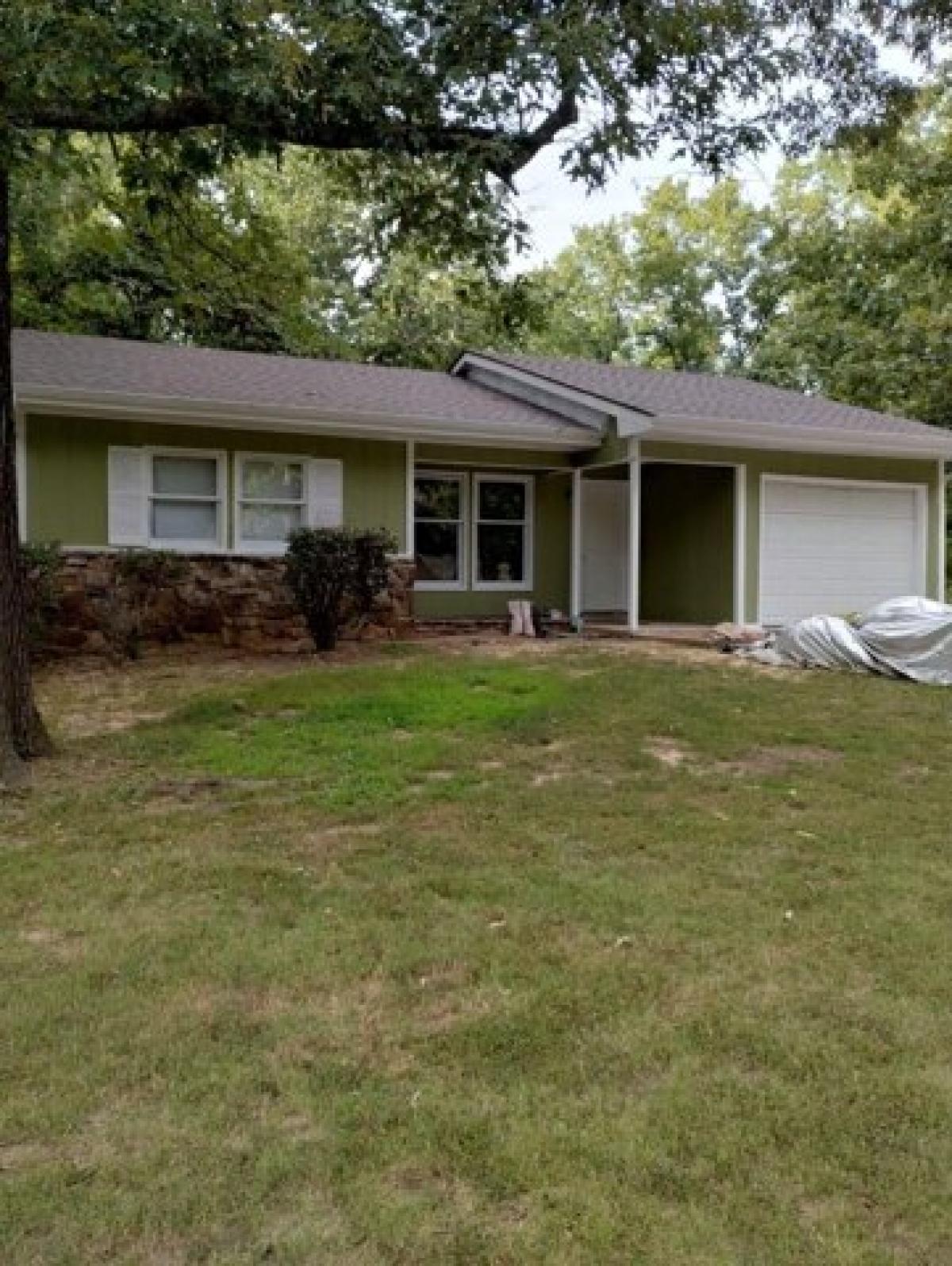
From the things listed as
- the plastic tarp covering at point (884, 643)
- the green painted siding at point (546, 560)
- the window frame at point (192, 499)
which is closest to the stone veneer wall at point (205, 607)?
the window frame at point (192, 499)

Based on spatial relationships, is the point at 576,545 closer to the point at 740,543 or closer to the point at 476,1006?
the point at 740,543

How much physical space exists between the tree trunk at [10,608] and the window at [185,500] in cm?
531

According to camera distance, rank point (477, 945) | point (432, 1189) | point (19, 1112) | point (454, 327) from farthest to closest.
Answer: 1. point (454, 327)
2. point (477, 945)
3. point (19, 1112)
4. point (432, 1189)

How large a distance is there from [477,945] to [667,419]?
956cm

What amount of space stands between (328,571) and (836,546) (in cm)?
689

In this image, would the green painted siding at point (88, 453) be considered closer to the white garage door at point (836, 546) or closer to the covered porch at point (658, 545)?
the covered porch at point (658, 545)

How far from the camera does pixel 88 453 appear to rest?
11.8 m

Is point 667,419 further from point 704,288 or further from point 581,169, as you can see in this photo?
point 704,288

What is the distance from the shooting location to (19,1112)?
2.93 meters

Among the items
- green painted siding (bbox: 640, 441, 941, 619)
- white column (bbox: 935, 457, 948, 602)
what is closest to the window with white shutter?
green painted siding (bbox: 640, 441, 941, 619)

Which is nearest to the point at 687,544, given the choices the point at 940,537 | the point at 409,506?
the point at 940,537

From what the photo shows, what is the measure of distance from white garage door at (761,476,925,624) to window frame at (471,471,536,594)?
3.02 meters

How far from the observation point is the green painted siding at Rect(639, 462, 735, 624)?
551 inches

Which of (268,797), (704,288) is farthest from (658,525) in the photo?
(704,288)
